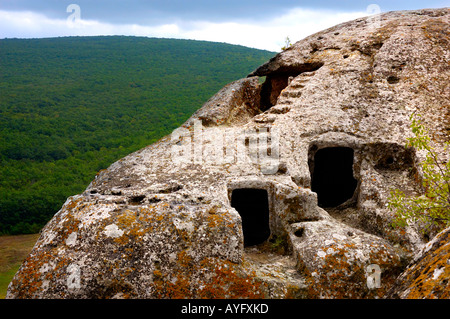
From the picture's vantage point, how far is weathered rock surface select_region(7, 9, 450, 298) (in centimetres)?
612

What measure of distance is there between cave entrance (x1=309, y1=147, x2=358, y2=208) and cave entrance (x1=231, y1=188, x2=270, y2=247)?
212 centimetres

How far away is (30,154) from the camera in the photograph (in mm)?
48188

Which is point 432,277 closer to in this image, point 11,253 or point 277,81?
point 277,81

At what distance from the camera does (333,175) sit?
11859 millimetres

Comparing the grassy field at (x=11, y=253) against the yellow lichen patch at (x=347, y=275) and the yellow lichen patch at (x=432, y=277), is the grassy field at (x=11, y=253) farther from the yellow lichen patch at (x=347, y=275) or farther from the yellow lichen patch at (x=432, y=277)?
the yellow lichen patch at (x=432, y=277)

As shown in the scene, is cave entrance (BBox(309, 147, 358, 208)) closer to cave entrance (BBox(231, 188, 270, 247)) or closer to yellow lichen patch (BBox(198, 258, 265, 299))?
cave entrance (BBox(231, 188, 270, 247))

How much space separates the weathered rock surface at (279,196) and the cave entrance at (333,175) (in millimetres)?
43

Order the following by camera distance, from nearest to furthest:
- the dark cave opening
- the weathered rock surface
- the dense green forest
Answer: the weathered rock surface → the dark cave opening → the dense green forest

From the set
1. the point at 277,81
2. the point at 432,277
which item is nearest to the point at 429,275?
the point at 432,277

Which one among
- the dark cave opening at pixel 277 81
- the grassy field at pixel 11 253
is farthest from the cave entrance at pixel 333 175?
the grassy field at pixel 11 253

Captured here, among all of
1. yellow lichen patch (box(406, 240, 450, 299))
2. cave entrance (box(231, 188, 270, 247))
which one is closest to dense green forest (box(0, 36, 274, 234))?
cave entrance (box(231, 188, 270, 247))

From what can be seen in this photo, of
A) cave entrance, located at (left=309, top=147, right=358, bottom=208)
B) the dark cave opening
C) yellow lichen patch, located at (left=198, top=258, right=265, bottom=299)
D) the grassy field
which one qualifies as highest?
the dark cave opening
